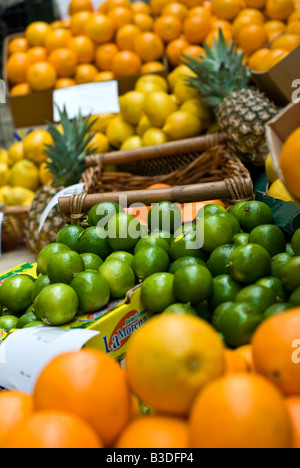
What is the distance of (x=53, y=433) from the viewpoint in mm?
585

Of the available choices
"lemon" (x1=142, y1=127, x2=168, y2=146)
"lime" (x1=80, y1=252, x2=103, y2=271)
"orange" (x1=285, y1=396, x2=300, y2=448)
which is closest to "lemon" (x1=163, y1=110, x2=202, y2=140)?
"lemon" (x1=142, y1=127, x2=168, y2=146)

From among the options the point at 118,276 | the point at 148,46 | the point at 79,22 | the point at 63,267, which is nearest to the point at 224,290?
the point at 118,276

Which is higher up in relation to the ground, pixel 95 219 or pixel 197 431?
pixel 197 431

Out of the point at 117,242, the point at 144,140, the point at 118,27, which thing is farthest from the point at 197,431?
the point at 118,27

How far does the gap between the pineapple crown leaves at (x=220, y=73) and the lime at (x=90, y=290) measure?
5.10 ft

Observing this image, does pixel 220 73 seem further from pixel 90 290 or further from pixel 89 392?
pixel 89 392

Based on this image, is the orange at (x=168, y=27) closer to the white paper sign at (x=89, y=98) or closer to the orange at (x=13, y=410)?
the white paper sign at (x=89, y=98)

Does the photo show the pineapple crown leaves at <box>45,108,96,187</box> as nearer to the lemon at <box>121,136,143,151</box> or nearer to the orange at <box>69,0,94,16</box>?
the lemon at <box>121,136,143,151</box>

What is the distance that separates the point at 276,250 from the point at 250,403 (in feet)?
2.25

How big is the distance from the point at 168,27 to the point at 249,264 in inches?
98.4

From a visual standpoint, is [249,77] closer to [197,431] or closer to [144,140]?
[144,140]

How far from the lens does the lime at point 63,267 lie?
120 cm

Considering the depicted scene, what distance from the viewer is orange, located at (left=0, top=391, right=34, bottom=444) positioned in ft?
2.19

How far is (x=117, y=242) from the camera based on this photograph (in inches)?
55.0
